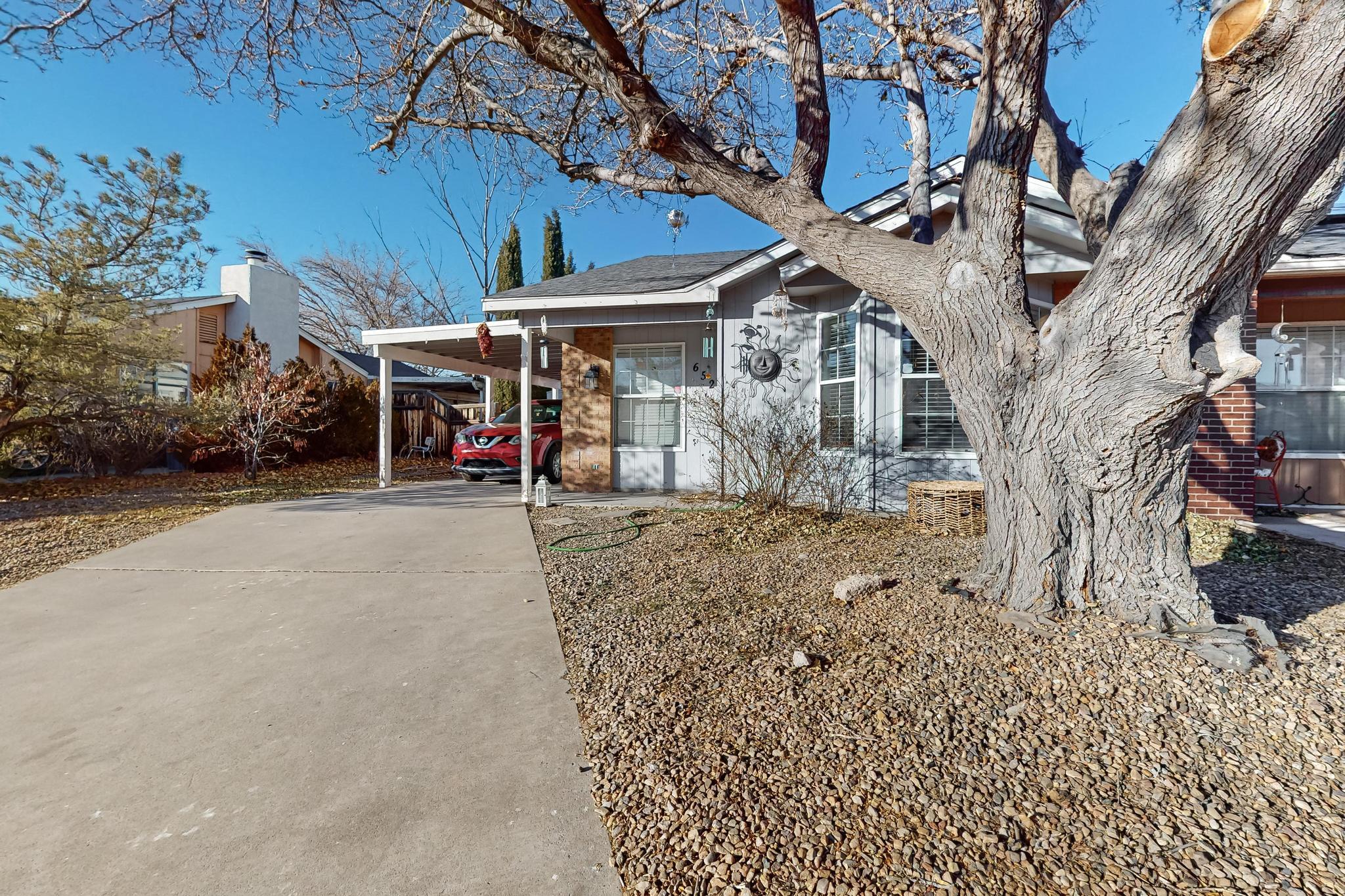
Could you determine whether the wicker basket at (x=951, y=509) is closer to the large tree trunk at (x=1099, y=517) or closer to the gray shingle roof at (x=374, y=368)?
the large tree trunk at (x=1099, y=517)

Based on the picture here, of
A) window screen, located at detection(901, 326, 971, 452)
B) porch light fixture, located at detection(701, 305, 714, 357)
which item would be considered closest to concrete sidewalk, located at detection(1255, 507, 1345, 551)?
window screen, located at detection(901, 326, 971, 452)

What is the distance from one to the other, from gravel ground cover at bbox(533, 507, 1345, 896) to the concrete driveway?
298 millimetres

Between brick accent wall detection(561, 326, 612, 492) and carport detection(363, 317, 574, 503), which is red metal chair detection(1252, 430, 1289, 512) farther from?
carport detection(363, 317, 574, 503)

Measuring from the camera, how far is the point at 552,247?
21.5m

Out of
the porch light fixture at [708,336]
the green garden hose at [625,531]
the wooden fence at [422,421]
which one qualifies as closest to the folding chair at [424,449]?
the wooden fence at [422,421]

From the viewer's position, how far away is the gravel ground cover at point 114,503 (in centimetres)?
518

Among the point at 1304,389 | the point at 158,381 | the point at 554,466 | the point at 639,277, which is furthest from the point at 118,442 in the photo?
the point at 1304,389

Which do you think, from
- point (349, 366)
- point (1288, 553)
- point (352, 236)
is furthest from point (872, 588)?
point (352, 236)

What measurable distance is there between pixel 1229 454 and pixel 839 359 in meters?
4.08

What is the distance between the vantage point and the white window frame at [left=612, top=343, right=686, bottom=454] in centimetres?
873

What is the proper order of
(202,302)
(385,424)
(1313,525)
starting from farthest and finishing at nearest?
(202,302) → (385,424) → (1313,525)

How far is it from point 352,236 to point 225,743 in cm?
2609

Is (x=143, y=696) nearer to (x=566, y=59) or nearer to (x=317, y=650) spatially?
(x=317, y=650)

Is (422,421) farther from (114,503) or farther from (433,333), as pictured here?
(114,503)
